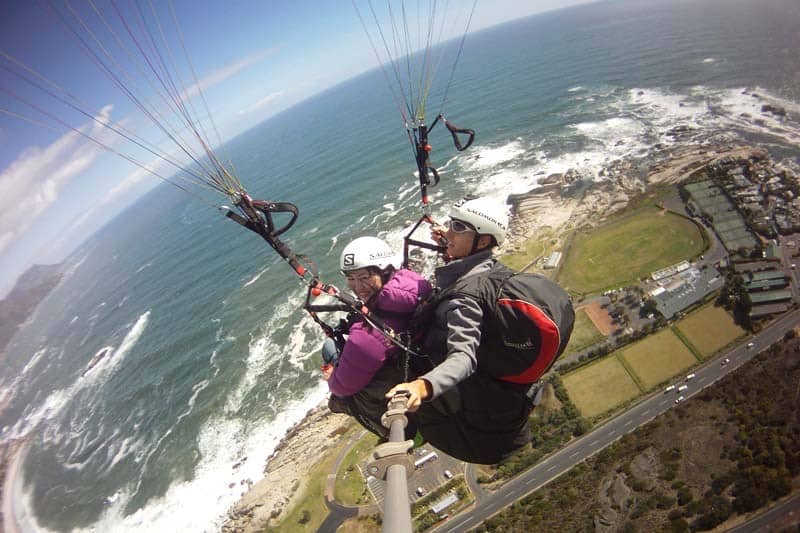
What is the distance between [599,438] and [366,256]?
863 inches

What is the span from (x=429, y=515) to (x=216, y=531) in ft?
43.0

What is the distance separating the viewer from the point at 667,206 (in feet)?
110

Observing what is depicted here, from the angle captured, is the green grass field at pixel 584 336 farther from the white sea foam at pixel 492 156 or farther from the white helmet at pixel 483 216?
the white sea foam at pixel 492 156

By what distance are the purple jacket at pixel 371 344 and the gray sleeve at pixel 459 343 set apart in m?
0.87

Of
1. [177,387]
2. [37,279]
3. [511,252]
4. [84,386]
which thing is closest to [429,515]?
[511,252]

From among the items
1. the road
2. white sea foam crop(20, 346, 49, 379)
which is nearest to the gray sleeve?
the road

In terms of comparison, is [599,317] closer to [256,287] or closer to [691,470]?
[691,470]

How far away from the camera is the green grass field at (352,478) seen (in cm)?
1919

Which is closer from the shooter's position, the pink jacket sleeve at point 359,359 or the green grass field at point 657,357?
the pink jacket sleeve at point 359,359

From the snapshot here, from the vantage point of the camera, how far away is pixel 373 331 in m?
3.57

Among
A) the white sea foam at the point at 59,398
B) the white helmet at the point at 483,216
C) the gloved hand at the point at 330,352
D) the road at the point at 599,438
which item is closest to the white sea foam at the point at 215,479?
the road at the point at 599,438

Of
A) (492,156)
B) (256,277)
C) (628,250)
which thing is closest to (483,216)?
(628,250)

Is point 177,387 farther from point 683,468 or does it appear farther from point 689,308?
point 689,308

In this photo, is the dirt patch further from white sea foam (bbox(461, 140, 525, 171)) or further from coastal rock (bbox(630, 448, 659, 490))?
white sea foam (bbox(461, 140, 525, 171))
